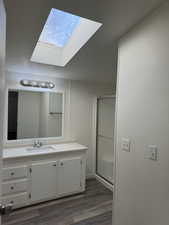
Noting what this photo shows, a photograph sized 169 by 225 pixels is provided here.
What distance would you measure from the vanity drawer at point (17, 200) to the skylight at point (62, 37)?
199 cm

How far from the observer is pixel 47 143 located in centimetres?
292

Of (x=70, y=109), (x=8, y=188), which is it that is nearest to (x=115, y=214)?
(x=8, y=188)

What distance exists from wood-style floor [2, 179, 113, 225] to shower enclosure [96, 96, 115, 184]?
72 cm

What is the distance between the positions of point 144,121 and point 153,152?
0.84ft

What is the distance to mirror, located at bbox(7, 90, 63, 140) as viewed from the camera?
8.72ft

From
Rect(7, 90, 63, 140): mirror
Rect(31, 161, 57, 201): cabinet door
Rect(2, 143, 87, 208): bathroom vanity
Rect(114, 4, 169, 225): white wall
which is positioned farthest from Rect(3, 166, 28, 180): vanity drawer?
Rect(114, 4, 169, 225): white wall

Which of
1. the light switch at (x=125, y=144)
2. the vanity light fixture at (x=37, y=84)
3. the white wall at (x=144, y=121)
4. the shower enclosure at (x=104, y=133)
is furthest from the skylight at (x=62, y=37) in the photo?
the shower enclosure at (x=104, y=133)

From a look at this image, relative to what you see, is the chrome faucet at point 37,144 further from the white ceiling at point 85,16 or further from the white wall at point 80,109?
the white ceiling at point 85,16

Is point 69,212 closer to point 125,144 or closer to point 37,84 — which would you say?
point 125,144

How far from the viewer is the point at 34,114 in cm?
280

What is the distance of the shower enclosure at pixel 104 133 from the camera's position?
3226 millimetres

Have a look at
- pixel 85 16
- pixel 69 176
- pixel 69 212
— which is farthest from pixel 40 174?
pixel 85 16

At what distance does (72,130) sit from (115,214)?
6.16 feet

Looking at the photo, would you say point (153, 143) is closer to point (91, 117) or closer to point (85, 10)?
point (85, 10)
